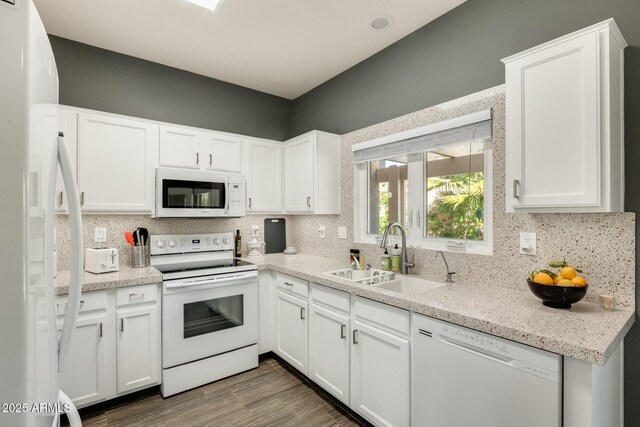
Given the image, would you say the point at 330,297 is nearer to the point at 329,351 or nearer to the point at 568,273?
the point at 329,351

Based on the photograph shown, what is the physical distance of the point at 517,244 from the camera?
185 cm

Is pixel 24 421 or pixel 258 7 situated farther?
pixel 258 7

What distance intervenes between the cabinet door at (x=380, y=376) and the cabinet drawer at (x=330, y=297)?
5.9 inches

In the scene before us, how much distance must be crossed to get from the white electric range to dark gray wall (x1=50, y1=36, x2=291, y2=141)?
1211 mm

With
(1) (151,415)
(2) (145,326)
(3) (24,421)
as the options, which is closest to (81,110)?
(2) (145,326)

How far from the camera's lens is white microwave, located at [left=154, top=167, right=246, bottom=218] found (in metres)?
2.66

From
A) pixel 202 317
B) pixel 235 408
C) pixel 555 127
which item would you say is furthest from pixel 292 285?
pixel 555 127

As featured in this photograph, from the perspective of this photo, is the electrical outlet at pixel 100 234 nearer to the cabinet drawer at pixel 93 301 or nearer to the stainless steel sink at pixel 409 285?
the cabinet drawer at pixel 93 301

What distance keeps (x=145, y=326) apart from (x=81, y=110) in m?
1.68

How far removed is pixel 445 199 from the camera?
90.8 inches

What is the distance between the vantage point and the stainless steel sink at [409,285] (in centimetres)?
218

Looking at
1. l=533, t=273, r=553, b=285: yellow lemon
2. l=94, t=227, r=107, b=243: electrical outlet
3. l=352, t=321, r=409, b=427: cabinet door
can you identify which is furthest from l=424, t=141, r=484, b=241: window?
l=94, t=227, r=107, b=243: electrical outlet

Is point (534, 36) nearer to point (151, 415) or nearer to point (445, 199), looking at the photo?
point (445, 199)

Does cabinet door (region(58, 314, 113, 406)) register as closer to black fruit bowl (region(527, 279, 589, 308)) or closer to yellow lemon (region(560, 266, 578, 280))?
black fruit bowl (region(527, 279, 589, 308))
